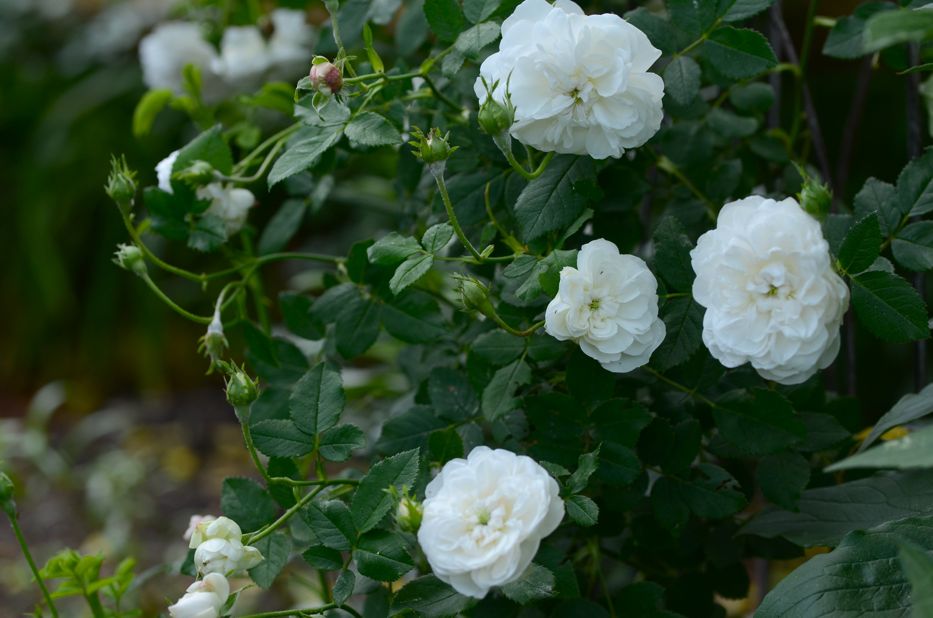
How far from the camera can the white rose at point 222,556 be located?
1.89 feet

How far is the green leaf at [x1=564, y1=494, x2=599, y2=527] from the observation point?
565 mm

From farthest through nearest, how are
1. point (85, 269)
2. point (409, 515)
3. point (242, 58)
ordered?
point (85, 269), point (242, 58), point (409, 515)

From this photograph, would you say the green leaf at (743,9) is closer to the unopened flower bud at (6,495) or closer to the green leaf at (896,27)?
the green leaf at (896,27)

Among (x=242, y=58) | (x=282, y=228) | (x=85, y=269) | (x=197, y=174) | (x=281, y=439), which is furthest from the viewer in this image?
(x=85, y=269)

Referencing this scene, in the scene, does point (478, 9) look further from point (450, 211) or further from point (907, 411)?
point (907, 411)

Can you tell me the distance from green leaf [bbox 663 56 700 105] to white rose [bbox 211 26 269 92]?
502 mm

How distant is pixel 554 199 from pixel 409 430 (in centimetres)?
20

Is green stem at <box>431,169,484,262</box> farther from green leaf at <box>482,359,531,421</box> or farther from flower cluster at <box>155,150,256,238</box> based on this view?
flower cluster at <box>155,150,256,238</box>

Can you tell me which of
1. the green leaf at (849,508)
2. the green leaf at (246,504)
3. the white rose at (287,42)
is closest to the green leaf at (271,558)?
the green leaf at (246,504)

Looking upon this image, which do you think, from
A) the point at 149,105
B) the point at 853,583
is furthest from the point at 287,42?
the point at 853,583

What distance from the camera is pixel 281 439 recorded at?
0.65m

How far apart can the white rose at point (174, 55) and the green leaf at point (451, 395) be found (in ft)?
1.61

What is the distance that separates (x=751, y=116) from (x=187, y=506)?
1.55m

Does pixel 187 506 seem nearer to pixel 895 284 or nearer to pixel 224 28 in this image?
pixel 224 28
